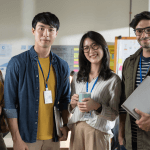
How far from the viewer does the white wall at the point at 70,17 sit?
3.48 m

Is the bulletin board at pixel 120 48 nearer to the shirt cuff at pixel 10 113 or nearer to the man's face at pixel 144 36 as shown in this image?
the man's face at pixel 144 36

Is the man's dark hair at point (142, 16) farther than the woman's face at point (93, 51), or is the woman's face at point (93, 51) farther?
the woman's face at point (93, 51)

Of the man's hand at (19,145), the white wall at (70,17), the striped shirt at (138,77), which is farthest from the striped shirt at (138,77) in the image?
the white wall at (70,17)

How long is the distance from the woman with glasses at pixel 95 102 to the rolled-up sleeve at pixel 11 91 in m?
0.51

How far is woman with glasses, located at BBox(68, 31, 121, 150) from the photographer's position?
1.25m

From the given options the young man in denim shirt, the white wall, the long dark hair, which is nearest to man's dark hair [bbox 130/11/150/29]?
the long dark hair

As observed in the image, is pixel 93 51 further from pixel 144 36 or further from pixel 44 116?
pixel 44 116

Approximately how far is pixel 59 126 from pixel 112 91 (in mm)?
602

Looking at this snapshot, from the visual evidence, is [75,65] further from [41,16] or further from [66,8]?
[41,16]

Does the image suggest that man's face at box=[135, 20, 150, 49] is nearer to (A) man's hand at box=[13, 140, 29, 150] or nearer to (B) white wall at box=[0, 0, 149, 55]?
(A) man's hand at box=[13, 140, 29, 150]

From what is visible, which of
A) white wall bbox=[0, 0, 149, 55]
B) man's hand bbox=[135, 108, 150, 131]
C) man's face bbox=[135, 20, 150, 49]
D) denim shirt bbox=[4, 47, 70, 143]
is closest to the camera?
man's hand bbox=[135, 108, 150, 131]

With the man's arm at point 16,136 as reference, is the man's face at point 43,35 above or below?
above

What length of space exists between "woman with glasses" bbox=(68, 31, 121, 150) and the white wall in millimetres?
2184

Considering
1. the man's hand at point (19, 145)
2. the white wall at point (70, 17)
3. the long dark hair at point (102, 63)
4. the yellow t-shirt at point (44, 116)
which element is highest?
the white wall at point (70, 17)
